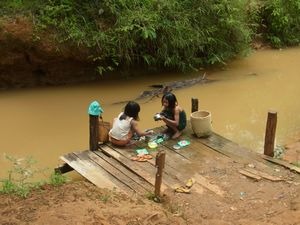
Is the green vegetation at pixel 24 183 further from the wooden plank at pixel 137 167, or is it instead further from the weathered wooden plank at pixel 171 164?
the weathered wooden plank at pixel 171 164

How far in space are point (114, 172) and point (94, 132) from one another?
755mm

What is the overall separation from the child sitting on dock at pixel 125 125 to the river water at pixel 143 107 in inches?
41.7

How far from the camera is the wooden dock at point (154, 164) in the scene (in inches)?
238

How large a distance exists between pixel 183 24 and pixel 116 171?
227 inches

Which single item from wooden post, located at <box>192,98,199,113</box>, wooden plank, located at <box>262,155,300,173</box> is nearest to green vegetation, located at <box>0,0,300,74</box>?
wooden post, located at <box>192,98,199,113</box>

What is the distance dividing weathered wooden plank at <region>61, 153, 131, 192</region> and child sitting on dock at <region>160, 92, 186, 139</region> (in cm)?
132

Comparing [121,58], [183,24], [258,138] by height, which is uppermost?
[183,24]

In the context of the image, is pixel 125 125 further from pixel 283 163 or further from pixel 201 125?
pixel 283 163

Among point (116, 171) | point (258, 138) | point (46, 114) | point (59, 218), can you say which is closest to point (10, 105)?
point (46, 114)

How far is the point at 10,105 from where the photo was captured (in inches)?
379

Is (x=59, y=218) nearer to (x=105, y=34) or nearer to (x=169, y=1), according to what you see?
(x=105, y=34)

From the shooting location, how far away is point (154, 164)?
21.4 ft

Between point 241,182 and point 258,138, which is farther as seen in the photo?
point 258,138

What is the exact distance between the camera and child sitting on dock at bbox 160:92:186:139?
709 cm
